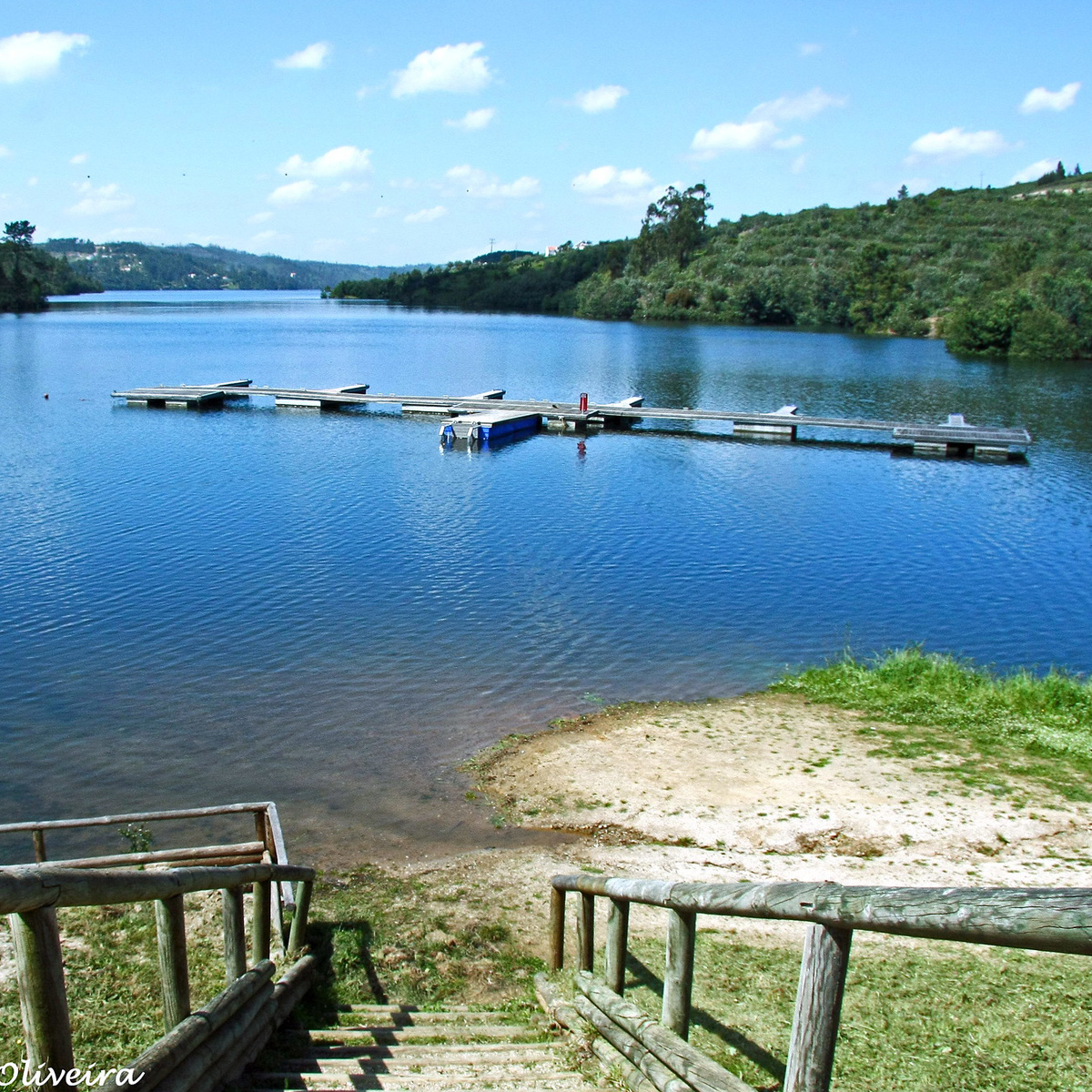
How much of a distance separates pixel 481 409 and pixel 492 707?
3548cm

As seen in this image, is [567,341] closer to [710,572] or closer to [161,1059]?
[710,572]

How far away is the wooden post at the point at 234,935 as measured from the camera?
17.2 feet

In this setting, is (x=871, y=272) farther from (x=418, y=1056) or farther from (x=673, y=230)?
(x=418, y=1056)

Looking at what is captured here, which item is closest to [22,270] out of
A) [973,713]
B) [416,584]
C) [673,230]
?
[673,230]

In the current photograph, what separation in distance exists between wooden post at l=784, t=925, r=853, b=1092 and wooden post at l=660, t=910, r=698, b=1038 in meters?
1.20

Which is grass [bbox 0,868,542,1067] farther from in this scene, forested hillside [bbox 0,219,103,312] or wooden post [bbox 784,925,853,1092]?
forested hillside [bbox 0,219,103,312]

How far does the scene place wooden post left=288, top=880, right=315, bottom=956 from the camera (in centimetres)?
739

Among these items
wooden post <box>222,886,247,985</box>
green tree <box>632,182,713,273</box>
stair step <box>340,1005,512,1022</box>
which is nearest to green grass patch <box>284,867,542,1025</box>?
Result: stair step <box>340,1005,512,1022</box>

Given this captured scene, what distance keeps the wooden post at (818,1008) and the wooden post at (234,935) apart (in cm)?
316

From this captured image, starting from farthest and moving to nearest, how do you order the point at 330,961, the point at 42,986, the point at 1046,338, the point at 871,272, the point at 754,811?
the point at 871,272 → the point at 1046,338 → the point at 754,811 → the point at 330,961 → the point at 42,986

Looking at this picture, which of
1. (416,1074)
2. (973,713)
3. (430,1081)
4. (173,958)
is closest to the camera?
(173,958)

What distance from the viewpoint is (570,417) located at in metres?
48.0

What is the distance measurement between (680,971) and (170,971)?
2297 millimetres

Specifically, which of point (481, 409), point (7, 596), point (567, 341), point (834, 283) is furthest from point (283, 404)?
point (834, 283)
